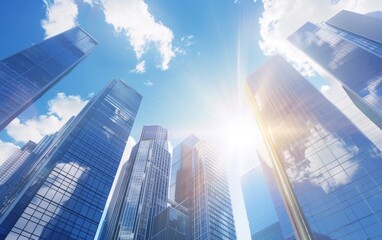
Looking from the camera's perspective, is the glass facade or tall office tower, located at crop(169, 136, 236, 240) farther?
tall office tower, located at crop(169, 136, 236, 240)

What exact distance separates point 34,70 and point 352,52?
11974cm

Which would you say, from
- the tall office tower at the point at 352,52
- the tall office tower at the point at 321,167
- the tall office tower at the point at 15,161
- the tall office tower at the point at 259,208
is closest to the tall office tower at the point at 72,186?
the tall office tower at the point at 321,167

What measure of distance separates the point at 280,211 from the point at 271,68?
61.4 meters

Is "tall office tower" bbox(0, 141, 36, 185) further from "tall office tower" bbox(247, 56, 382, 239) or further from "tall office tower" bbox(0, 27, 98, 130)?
"tall office tower" bbox(247, 56, 382, 239)

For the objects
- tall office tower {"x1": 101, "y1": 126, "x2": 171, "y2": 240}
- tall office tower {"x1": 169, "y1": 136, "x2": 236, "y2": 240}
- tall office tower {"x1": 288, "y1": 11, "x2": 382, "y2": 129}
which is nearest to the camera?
tall office tower {"x1": 288, "y1": 11, "x2": 382, "y2": 129}

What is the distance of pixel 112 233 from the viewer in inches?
3836

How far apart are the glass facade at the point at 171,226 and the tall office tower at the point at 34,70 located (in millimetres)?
61042

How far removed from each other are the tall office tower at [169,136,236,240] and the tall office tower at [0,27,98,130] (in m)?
75.0

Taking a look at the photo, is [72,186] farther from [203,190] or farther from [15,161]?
[15,161]

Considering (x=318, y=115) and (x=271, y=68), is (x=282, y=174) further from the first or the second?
(x=271, y=68)

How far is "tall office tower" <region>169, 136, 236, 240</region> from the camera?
95312 millimetres

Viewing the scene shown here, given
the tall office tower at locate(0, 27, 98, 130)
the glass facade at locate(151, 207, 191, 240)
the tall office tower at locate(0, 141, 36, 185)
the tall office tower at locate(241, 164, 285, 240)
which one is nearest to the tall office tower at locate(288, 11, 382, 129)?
the tall office tower at locate(241, 164, 285, 240)

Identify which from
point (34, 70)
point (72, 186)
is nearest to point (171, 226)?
point (72, 186)

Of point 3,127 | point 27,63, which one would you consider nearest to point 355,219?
point 3,127
